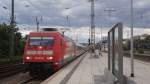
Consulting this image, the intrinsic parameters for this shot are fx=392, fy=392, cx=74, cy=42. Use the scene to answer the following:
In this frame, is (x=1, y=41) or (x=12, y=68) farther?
(x=1, y=41)

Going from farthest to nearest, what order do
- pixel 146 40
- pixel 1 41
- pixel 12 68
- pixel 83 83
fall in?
1. pixel 146 40
2. pixel 1 41
3. pixel 12 68
4. pixel 83 83

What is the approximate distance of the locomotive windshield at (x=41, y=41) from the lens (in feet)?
85.7

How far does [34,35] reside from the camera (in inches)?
1040

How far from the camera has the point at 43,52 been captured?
25.7 metres

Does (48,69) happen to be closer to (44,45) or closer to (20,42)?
(44,45)

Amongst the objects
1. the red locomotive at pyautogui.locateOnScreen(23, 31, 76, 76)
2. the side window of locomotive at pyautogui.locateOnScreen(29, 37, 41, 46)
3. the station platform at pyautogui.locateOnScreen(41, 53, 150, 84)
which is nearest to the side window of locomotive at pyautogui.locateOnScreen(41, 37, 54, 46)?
the red locomotive at pyautogui.locateOnScreen(23, 31, 76, 76)

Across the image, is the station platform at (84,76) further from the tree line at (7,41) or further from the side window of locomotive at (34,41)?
the tree line at (7,41)

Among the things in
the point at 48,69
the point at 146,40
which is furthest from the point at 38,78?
the point at 146,40

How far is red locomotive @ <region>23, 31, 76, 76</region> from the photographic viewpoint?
2542cm

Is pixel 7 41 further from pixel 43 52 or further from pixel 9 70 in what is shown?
pixel 43 52

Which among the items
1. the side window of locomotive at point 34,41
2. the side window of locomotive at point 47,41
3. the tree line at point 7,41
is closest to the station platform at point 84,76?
the side window of locomotive at point 47,41

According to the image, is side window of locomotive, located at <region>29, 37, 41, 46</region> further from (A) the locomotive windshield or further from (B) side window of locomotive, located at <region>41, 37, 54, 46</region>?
(B) side window of locomotive, located at <region>41, 37, 54, 46</region>

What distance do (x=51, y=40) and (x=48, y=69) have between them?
1.98 m

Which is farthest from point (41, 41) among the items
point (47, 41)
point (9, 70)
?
point (9, 70)
